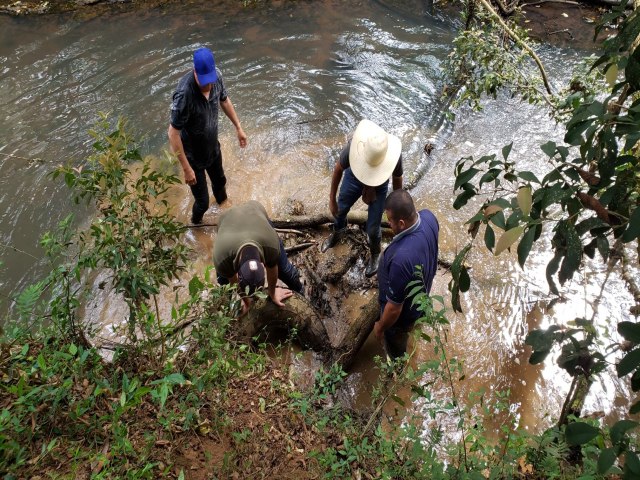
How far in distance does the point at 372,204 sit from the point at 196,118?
6.46 ft

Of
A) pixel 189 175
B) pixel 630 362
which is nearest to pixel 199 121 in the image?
pixel 189 175

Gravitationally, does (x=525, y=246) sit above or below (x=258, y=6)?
above

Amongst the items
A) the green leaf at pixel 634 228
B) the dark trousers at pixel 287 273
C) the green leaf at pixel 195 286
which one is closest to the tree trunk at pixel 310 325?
the dark trousers at pixel 287 273

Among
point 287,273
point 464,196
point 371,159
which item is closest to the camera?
point 464,196

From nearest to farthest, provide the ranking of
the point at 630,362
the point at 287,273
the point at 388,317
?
the point at 630,362 < the point at 388,317 < the point at 287,273

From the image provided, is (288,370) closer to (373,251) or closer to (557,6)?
(373,251)

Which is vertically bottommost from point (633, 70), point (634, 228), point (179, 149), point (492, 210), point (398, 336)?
point (398, 336)

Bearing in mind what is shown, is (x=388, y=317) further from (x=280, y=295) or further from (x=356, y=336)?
(x=280, y=295)

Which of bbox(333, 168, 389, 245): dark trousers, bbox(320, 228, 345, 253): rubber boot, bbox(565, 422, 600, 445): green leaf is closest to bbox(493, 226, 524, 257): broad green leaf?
bbox(565, 422, 600, 445): green leaf

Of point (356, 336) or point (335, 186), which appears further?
point (335, 186)

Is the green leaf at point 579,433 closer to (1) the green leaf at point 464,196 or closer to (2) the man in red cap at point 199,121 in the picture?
(1) the green leaf at point 464,196

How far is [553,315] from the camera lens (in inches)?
175

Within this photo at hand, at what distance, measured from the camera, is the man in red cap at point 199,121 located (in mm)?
4254

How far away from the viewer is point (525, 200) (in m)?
1.49
